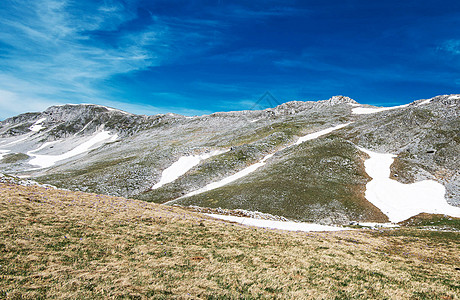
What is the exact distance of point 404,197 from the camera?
189 feet

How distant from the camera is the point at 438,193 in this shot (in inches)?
2285

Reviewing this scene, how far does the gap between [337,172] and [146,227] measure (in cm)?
6157

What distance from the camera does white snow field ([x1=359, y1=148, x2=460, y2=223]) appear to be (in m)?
50.5

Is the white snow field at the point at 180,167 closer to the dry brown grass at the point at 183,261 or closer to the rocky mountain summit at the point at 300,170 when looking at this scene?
the rocky mountain summit at the point at 300,170

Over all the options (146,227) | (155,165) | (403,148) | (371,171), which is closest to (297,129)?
(403,148)

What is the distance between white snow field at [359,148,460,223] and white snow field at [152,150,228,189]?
206ft

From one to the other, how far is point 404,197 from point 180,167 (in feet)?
247

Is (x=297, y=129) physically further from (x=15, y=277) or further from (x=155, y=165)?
(x=15, y=277)

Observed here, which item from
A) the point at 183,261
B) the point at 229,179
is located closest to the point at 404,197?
the point at 229,179

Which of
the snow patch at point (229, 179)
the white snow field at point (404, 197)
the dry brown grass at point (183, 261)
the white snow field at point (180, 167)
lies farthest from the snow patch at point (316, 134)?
the dry brown grass at point (183, 261)

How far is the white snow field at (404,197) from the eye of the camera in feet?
166

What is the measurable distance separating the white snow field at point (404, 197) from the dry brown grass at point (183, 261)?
98.0ft

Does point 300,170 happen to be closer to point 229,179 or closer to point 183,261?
point 229,179

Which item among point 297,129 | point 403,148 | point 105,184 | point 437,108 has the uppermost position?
point 437,108
